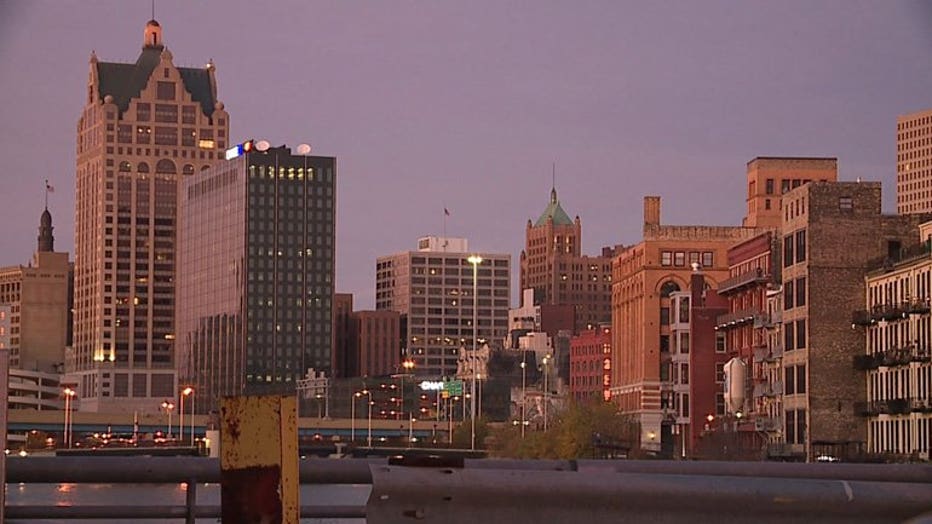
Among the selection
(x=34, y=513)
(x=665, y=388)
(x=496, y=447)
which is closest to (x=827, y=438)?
(x=665, y=388)

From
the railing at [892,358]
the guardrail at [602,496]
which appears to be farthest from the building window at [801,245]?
the guardrail at [602,496]

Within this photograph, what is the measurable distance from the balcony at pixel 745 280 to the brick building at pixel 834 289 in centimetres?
1632

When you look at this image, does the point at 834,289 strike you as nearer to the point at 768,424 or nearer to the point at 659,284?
the point at 768,424

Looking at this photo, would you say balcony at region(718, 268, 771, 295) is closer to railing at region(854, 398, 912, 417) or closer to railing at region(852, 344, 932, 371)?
railing at region(852, 344, 932, 371)

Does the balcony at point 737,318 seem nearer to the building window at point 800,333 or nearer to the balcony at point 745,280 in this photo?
the balcony at point 745,280

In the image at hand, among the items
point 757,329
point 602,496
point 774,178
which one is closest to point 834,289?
point 757,329

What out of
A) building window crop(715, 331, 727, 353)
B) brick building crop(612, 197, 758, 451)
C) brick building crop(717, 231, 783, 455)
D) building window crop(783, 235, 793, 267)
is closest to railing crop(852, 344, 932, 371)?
building window crop(783, 235, 793, 267)

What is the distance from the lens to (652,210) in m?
192

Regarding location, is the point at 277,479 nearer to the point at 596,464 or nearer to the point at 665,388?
the point at 596,464

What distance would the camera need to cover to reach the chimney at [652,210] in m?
190

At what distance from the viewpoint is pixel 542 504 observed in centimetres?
1037

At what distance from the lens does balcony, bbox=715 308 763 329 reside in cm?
12794

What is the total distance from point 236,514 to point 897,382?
96.8 metres

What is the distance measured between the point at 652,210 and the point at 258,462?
182540 millimetres
